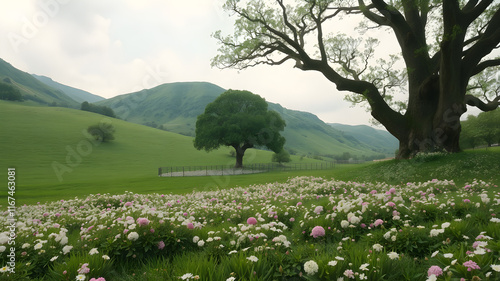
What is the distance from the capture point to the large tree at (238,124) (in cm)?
5325

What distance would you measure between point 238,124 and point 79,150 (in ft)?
188

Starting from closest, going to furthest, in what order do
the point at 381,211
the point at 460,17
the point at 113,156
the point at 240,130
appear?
the point at 381,211, the point at 460,17, the point at 240,130, the point at 113,156

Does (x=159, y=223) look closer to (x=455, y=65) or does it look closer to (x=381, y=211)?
(x=381, y=211)

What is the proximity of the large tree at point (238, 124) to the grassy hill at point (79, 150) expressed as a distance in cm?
1406

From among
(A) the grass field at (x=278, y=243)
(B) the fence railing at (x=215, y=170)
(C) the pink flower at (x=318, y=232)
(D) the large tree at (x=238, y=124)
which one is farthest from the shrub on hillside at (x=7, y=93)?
(C) the pink flower at (x=318, y=232)

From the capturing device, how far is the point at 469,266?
9.09 feet

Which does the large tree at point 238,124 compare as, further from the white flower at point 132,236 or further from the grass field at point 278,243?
the white flower at point 132,236

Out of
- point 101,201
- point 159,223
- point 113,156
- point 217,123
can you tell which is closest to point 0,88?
point 113,156

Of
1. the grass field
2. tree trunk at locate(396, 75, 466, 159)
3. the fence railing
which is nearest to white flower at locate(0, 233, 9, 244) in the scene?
the grass field

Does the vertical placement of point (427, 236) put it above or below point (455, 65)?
below

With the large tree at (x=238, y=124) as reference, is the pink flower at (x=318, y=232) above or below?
below

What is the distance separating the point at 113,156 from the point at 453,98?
75.1 m

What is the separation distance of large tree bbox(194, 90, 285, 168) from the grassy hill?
46.1 ft

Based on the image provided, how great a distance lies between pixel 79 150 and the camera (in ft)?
267
